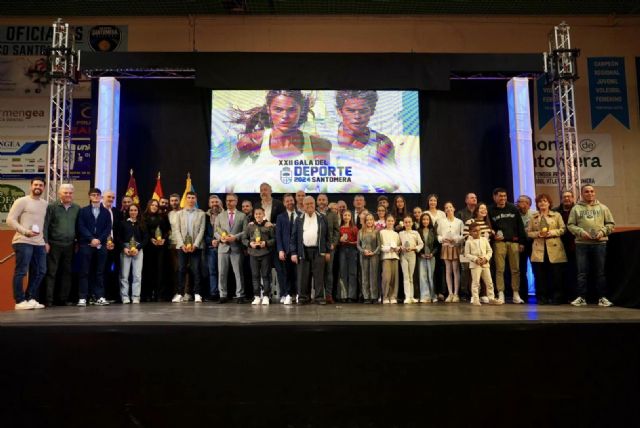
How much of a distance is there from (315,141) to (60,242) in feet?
14.2

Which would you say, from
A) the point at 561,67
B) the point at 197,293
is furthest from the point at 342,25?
the point at 197,293

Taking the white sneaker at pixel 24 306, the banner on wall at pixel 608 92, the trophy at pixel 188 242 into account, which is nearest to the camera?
the white sneaker at pixel 24 306

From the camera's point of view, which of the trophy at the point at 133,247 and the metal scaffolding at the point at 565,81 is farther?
the metal scaffolding at the point at 565,81

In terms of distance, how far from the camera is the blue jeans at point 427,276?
629cm

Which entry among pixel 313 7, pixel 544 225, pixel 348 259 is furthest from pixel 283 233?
pixel 313 7

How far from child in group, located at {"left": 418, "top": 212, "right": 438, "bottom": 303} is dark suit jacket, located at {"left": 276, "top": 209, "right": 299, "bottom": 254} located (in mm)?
1827

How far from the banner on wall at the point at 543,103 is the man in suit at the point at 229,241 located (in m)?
6.56

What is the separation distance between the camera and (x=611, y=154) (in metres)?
9.62

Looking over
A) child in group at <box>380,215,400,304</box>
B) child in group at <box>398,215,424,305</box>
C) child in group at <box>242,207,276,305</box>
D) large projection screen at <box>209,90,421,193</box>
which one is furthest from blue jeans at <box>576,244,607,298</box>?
child in group at <box>242,207,276,305</box>

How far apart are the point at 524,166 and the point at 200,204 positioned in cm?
561

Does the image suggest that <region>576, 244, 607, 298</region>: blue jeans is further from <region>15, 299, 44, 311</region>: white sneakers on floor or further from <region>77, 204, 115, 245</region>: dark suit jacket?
<region>15, 299, 44, 311</region>: white sneakers on floor

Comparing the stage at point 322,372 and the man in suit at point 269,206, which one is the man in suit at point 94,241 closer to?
the man in suit at point 269,206

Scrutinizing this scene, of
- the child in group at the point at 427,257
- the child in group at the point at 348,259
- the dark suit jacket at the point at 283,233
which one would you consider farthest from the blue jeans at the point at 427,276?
the dark suit jacket at the point at 283,233

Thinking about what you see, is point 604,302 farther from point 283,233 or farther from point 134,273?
point 134,273
